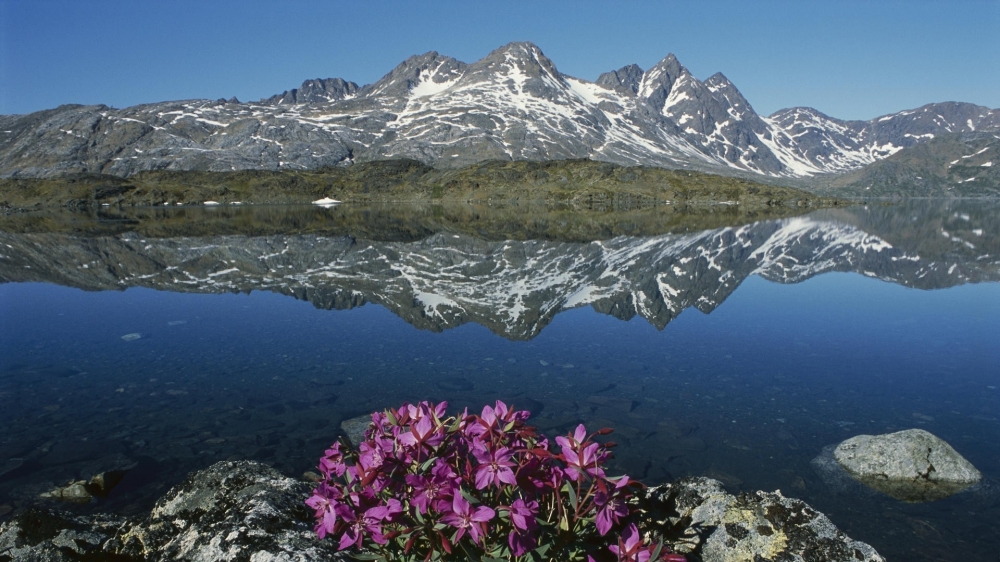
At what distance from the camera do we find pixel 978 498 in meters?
10.5

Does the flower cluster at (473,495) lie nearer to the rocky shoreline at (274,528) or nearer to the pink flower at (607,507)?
the pink flower at (607,507)

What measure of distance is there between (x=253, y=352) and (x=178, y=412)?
5618 millimetres

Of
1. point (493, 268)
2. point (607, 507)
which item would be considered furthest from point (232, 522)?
point (493, 268)

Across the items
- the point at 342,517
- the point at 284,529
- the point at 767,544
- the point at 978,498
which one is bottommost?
the point at 978,498

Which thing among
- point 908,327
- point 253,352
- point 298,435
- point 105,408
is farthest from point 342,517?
point 908,327

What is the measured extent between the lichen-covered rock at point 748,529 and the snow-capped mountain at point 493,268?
14016 mm

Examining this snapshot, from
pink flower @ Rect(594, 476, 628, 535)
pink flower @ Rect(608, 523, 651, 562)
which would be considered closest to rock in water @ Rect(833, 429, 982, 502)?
pink flower @ Rect(608, 523, 651, 562)

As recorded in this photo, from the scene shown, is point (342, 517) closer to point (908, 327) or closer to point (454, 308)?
point (454, 308)

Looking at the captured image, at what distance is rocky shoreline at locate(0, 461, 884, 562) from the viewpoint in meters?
6.02

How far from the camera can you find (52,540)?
23.1ft

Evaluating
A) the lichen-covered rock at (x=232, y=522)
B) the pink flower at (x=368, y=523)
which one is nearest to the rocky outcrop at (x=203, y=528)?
the lichen-covered rock at (x=232, y=522)

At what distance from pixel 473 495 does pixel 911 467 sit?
10.5 metres

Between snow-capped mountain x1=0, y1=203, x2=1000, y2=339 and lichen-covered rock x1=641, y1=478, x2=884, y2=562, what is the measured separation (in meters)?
14.0

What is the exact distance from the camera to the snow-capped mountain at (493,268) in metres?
27.1
